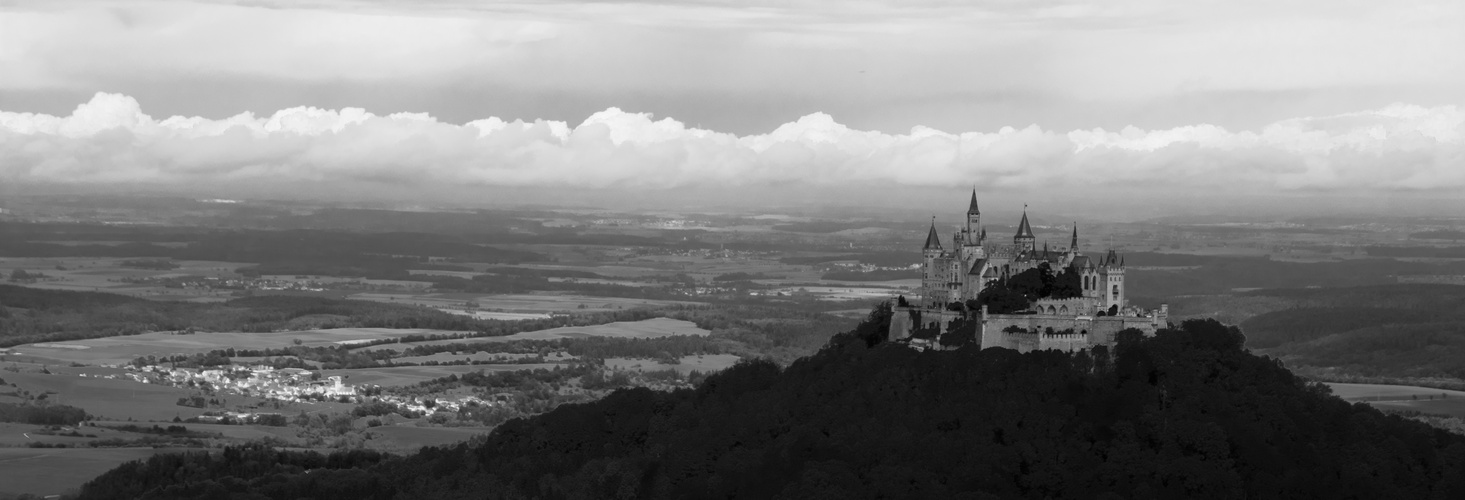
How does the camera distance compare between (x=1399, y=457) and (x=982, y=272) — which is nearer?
(x=1399, y=457)

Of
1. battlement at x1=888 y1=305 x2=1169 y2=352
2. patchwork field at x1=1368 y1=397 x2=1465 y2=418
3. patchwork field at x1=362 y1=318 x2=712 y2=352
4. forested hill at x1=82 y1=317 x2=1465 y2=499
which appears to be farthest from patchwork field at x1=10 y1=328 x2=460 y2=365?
patchwork field at x1=1368 y1=397 x2=1465 y2=418

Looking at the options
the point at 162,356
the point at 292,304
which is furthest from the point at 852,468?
the point at 292,304

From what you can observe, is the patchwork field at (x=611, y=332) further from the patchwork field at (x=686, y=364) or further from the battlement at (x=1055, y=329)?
the battlement at (x=1055, y=329)

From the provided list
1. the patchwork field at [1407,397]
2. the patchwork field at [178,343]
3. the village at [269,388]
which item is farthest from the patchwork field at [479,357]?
the patchwork field at [1407,397]

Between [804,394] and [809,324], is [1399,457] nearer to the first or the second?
[804,394]

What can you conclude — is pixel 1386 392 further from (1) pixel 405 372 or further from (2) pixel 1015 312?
(1) pixel 405 372

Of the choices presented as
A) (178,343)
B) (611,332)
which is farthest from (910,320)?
(178,343)
